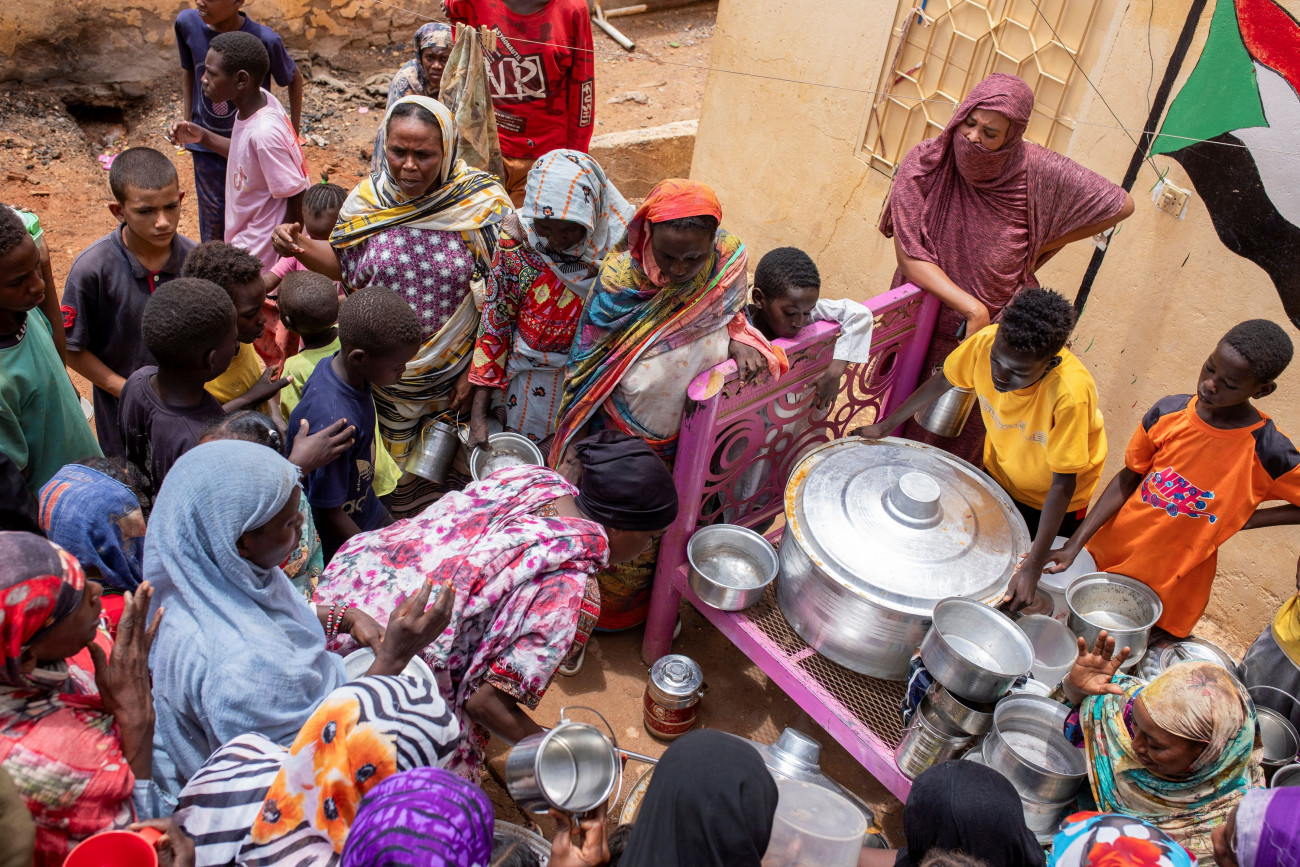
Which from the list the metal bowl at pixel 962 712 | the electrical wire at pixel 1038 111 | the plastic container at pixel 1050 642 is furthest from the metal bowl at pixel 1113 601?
the electrical wire at pixel 1038 111

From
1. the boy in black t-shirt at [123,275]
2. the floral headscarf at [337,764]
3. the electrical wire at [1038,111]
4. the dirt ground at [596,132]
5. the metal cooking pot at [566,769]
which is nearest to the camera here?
the floral headscarf at [337,764]

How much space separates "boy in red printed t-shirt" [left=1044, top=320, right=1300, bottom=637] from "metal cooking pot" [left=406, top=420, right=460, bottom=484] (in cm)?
256

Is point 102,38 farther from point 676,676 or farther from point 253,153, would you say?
point 676,676

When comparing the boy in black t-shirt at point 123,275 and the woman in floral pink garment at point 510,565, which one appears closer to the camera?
the woman in floral pink garment at point 510,565

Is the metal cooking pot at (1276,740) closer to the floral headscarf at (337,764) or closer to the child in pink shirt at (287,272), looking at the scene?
the floral headscarf at (337,764)

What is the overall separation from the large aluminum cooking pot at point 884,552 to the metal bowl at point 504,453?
1.11m

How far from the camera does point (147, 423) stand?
2875 millimetres

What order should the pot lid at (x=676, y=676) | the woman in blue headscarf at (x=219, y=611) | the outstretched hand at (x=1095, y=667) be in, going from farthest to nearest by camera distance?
1. the pot lid at (x=676, y=676)
2. the outstretched hand at (x=1095, y=667)
3. the woman in blue headscarf at (x=219, y=611)

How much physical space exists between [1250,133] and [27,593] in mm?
4836

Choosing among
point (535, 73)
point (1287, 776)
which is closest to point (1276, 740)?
point (1287, 776)

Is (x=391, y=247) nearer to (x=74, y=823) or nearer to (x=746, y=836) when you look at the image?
(x=74, y=823)

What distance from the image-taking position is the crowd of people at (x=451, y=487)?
1.82 meters

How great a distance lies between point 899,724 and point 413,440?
94.4 inches

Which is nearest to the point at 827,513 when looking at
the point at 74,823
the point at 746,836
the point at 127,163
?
the point at 746,836
